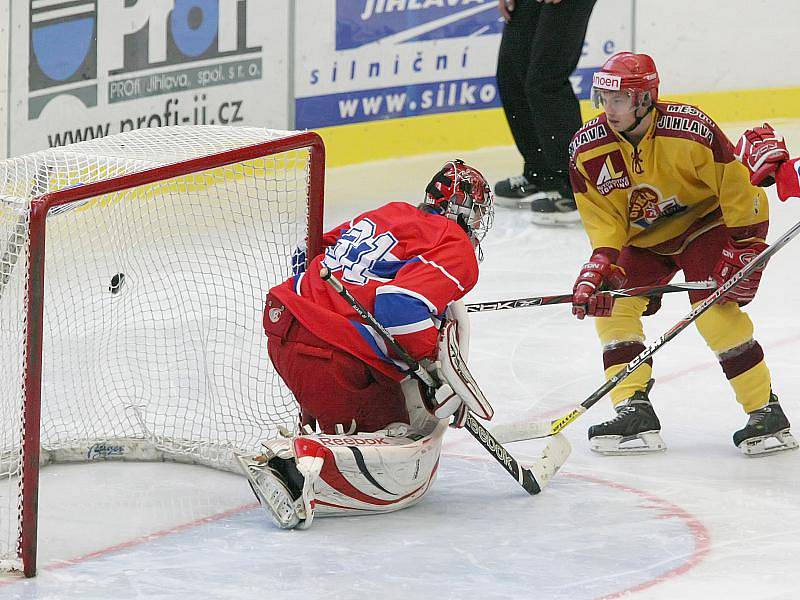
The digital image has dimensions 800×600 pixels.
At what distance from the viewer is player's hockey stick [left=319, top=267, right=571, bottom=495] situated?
9.08 feet

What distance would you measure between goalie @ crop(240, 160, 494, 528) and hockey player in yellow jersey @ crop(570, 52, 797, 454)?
46 cm

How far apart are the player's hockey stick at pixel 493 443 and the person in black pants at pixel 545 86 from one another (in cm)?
275

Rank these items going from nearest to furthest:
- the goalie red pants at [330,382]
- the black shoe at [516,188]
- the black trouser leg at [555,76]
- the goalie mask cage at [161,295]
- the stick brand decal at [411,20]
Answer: the goalie red pants at [330,382], the goalie mask cage at [161,295], the black trouser leg at [555,76], the black shoe at [516,188], the stick brand decal at [411,20]

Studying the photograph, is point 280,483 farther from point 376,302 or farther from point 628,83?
point 628,83

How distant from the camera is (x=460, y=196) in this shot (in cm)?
297

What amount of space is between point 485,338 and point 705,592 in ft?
6.77

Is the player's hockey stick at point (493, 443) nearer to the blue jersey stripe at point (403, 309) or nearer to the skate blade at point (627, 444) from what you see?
the blue jersey stripe at point (403, 309)

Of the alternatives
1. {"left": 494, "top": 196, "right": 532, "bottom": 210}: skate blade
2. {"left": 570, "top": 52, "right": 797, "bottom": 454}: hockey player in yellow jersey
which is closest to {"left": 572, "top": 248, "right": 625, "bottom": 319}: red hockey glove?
{"left": 570, "top": 52, "right": 797, "bottom": 454}: hockey player in yellow jersey

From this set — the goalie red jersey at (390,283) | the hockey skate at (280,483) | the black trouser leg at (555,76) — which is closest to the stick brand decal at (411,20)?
the black trouser leg at (555,76)

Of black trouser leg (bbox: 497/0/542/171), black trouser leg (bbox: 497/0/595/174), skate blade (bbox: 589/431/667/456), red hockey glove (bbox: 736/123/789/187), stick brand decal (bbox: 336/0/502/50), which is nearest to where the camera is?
red hockey glove (bbox: 736/123/789/187)

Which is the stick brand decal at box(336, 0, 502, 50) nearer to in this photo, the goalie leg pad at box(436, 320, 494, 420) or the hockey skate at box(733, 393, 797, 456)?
the hockey skate at box(733, 393, 797, 456)

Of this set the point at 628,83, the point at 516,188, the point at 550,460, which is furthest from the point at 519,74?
the point at 550,460

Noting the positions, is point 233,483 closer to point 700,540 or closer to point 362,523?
point 362,523

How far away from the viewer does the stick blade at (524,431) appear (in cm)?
321
